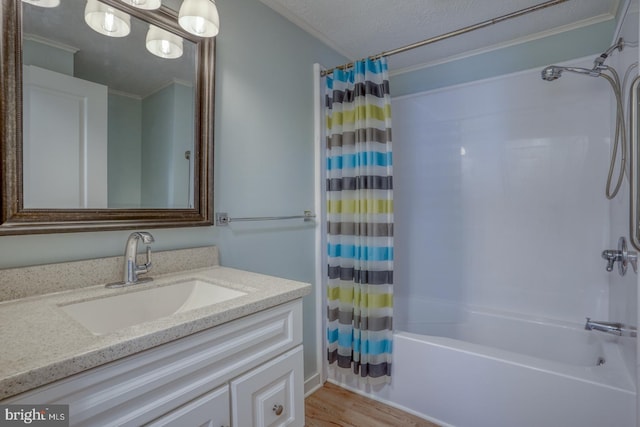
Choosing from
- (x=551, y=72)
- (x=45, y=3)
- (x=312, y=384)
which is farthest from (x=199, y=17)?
(x=312, y=384)

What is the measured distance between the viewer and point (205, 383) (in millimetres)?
798

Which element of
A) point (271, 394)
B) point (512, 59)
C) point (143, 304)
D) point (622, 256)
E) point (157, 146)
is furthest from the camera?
point (512, 59)

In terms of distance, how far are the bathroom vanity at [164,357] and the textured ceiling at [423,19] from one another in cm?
161

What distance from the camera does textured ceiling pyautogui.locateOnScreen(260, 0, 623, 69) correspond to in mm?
1731

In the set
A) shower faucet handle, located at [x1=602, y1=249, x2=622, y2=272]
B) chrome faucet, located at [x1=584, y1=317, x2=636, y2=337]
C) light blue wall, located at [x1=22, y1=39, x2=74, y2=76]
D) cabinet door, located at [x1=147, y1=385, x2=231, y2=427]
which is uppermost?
light blue wall, located at [x1=22, y1=39, x2=74, y2=76]

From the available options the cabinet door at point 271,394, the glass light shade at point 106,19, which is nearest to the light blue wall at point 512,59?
the glass light shade at point 106,19

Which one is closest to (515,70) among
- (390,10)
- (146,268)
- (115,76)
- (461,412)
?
(390,10)

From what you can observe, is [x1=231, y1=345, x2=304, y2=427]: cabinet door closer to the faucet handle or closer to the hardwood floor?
the faucet handle

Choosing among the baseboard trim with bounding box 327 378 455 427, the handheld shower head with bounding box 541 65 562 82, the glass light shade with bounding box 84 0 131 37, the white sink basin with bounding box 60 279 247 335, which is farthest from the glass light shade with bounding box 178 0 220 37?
the baseboard trim with bounding box 327 378 455 427

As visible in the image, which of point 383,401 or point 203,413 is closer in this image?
point 203,413

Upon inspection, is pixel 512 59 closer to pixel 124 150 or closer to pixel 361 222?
pixel 361 222

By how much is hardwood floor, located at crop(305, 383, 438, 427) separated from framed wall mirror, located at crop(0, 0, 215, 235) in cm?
129

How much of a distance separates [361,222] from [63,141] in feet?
4.56

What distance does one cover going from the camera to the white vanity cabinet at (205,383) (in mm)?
612
